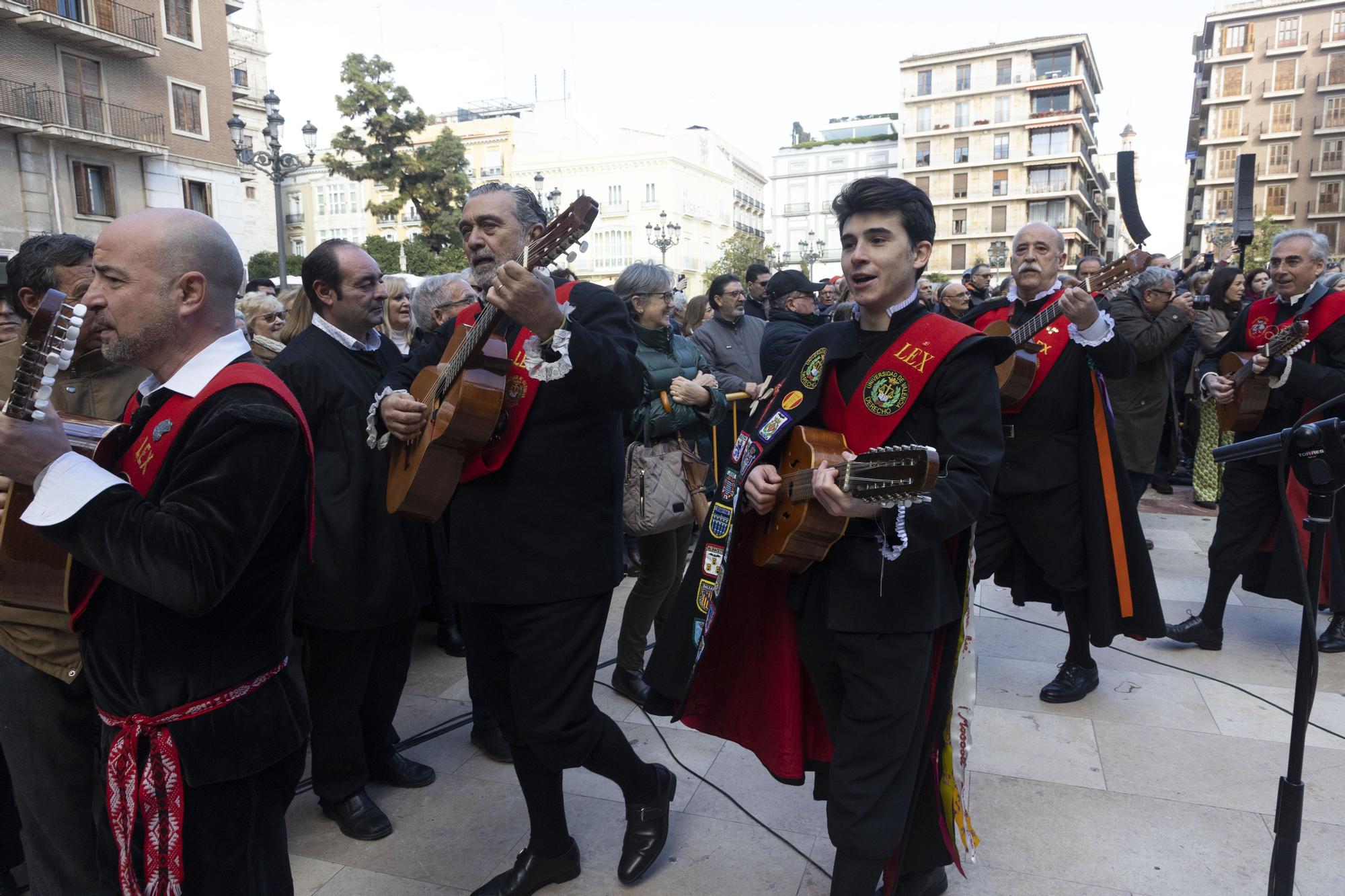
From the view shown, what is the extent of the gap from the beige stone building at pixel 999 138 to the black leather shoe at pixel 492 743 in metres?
70.5

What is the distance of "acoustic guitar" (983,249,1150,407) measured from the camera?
4035mm

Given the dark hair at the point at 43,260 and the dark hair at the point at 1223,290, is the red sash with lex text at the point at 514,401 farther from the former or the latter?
the dark hair at the point at 1223,290

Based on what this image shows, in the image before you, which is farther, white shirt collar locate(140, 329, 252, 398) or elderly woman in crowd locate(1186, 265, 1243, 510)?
elderly woman in crowd locate(1186, 265, 1243, 510)

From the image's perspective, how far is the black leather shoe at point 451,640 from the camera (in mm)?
5176

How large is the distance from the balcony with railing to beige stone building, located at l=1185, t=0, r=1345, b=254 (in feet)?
196

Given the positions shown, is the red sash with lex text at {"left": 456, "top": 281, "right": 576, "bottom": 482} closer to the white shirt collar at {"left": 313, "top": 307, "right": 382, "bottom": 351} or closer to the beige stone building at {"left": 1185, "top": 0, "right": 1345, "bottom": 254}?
the white shirt collar at {"left": 313, "top": 307, "right": 382, "bottom": 351}

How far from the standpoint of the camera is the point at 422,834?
333 cm

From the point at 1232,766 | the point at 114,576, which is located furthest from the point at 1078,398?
the point at 114,576

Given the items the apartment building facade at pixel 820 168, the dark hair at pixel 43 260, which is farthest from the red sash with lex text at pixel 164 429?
the apartment building facade at pixel 820 168

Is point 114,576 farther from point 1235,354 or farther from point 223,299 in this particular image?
point 1235,354

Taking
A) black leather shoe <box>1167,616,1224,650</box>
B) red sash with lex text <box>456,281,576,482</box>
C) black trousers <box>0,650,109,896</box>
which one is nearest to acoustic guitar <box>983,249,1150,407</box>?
black leather shoe <box>1167,616,1224,650</box>

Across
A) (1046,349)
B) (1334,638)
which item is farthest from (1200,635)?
(1046,349)

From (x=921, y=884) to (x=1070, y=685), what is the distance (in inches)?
77.5

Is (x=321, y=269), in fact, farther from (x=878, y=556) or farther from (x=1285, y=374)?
(x=1285, y=374)
